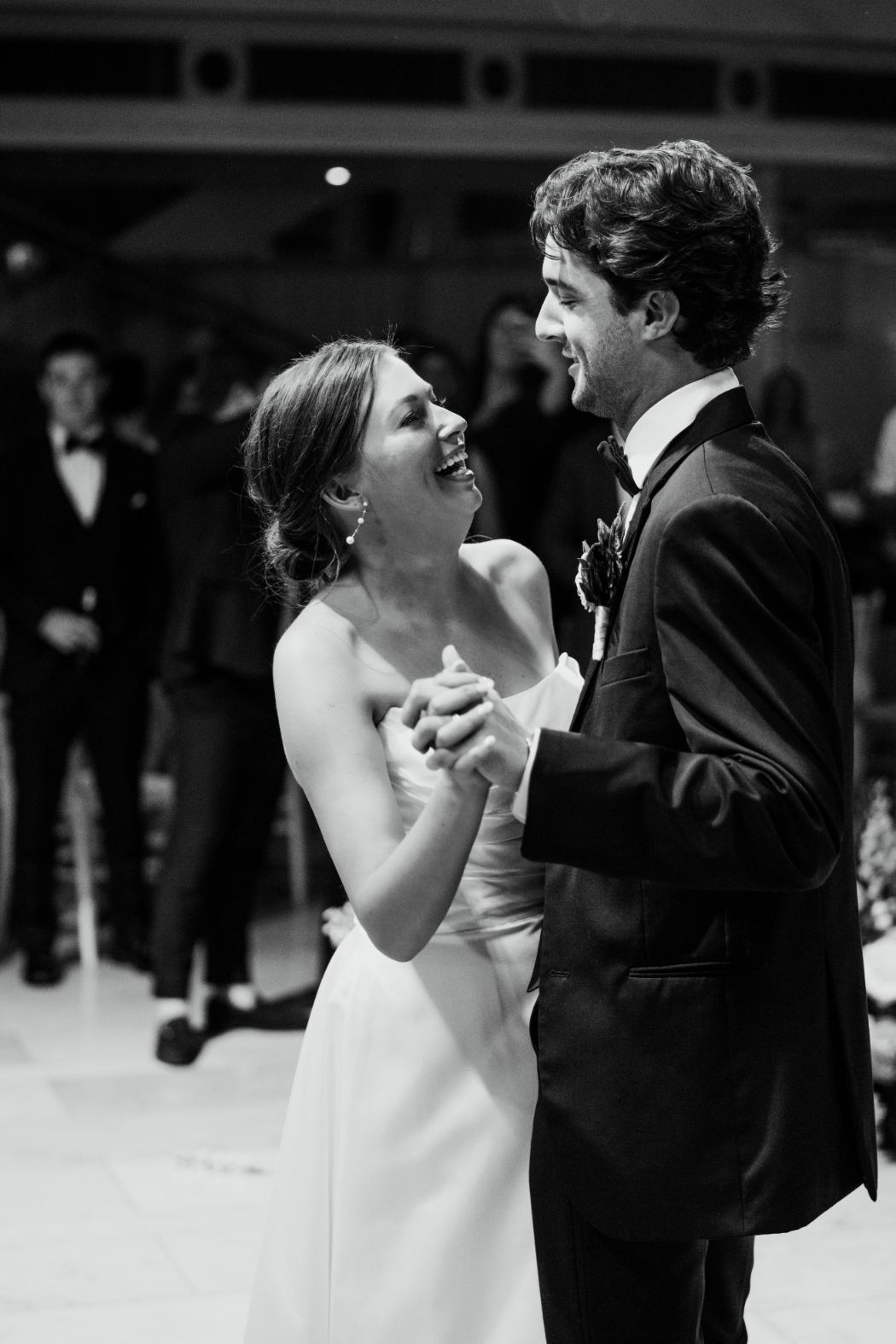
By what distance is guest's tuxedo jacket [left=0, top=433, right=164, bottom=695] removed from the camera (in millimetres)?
5543

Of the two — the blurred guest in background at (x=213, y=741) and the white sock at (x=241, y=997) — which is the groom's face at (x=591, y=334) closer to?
the blurred guest in background at (x=213, y=741)

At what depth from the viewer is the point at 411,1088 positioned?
83.6 inches

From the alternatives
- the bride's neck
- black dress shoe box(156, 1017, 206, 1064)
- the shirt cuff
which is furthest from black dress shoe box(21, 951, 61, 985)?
the shirt cuff

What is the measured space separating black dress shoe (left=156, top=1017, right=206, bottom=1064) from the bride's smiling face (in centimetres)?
285

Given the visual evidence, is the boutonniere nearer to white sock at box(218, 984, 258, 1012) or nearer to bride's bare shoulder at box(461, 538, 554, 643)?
bride's bare shoulder at box(461, 538, 554, 643)

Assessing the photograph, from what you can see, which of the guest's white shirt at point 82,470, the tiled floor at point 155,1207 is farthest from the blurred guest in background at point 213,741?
the guest's white shirt at point 82,470

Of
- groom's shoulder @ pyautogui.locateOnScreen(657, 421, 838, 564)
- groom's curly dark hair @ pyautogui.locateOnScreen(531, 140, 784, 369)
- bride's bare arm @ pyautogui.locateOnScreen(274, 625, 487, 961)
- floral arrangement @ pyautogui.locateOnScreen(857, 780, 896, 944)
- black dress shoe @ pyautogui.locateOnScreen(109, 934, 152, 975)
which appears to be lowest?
black dress shoe @ pyautogui.locateOnScreen(109, 934, 152, 975)

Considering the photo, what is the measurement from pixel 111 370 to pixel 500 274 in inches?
78.9

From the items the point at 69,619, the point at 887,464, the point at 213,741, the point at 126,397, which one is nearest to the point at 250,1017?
the point at 213,741

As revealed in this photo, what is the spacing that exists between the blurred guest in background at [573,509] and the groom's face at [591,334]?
373 cm

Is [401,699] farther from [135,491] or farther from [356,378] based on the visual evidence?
[135,491]

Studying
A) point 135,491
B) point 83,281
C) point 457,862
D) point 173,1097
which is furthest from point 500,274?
point 457,862

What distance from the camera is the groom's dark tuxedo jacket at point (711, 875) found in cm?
149

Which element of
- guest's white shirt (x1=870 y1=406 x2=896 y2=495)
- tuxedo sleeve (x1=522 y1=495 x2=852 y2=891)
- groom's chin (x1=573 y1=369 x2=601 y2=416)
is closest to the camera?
tuxedo sleeve (x1=522 y1=495 x2=852 y2=891)
